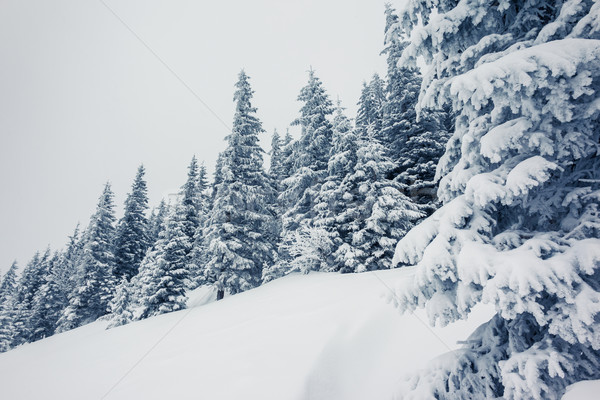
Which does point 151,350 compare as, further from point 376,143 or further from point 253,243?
point 376,143

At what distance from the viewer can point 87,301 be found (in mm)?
29062

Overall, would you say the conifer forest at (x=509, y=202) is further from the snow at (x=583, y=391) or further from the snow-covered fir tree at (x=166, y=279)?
the snow-covered fir tree at (x=166, y=279)

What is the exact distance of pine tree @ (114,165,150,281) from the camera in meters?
30.9

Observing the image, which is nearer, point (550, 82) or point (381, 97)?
point (550, 82)

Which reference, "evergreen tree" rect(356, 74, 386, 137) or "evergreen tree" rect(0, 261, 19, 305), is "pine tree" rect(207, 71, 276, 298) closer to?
"evergreen tree" rect(356, 74, 386, 137)

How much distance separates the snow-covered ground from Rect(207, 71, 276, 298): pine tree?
9549 millimetres

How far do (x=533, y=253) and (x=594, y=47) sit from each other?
6.00ft

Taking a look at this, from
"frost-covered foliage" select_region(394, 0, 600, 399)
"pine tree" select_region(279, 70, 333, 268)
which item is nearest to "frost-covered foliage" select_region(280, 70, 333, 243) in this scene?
"pine tree" select_region(279, 70, 333, 268)

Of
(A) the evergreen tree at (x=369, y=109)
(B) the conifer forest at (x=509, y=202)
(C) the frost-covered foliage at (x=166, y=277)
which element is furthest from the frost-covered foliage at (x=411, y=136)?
(C) the frost-covered foliage at (x=166, y=277)

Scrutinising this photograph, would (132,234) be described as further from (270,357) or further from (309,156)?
(270,357)

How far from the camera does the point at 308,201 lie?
67.1 feet

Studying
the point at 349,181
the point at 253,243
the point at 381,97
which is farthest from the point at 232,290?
the point at 381,97

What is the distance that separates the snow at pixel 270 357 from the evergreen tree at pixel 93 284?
75.7ft

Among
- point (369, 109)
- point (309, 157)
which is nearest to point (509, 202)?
point (309, 157)
